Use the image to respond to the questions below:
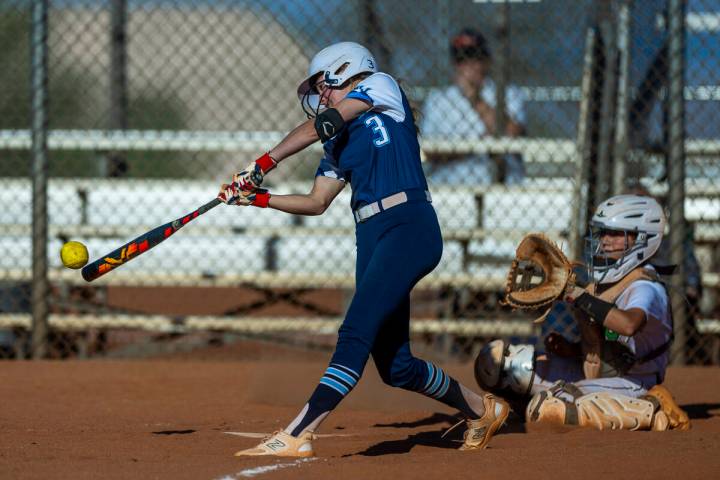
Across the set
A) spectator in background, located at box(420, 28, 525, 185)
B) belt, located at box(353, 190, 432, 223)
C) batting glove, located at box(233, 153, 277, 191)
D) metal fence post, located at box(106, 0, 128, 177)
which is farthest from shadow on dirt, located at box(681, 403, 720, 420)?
metal fence post, located at box(106, 0, 128, 177)

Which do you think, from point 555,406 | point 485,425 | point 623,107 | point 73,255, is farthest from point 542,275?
point 623,107

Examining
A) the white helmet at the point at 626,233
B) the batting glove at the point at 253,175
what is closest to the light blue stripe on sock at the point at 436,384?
the batting glove at the point at 253,175

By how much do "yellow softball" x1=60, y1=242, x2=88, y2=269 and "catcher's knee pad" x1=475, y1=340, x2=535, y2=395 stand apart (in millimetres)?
1977

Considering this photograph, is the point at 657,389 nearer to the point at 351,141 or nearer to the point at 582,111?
the point at 351,141

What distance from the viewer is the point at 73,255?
174 inches

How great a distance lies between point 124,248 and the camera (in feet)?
14.1

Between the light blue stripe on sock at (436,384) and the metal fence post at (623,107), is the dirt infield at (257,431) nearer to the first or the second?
the light blue stripe on sock at (436,384)

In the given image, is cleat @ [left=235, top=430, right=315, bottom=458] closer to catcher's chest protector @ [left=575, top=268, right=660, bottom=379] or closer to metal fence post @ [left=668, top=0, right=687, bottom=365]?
catcher's chest protector @ [left=575, top=268, right=660, bottom=379]

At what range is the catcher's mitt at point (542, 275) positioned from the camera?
15.4 feet

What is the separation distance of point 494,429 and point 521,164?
13.4 ft

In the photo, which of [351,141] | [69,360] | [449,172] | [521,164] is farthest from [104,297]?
[351,141]

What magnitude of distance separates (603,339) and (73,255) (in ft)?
8.33

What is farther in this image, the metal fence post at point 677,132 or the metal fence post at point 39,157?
the metal fence post at point 39,157

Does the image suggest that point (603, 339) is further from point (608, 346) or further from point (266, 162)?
point (266, 162)
